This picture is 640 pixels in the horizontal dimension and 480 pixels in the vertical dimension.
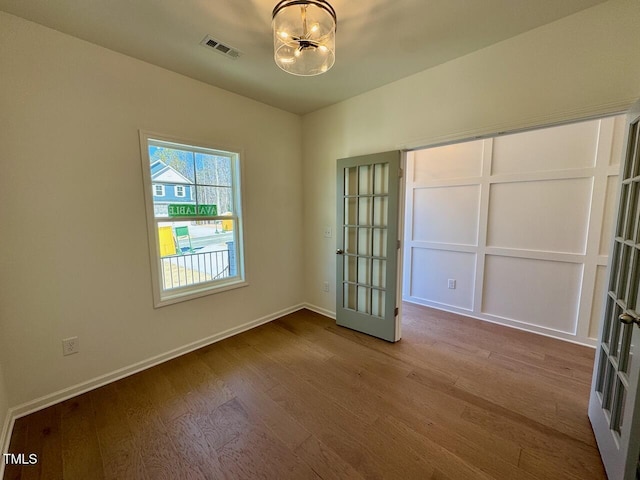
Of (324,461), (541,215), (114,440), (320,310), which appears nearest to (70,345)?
(114,440)

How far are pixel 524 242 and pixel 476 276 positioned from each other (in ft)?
2.17

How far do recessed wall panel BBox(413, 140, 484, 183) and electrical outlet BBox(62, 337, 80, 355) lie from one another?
13.5 feet

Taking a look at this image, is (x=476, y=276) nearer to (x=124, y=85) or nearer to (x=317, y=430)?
(x=317, y=430)

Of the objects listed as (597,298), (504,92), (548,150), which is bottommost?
(597,298)

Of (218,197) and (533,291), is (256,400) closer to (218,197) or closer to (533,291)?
(218,197)

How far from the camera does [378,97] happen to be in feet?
8.63

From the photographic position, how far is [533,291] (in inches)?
113

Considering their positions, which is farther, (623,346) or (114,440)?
(114,440)

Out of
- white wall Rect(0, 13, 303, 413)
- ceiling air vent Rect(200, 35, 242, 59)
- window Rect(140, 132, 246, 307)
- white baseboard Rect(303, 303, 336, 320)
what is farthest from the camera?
white baseboard Rect(303, 303, 336, 320)

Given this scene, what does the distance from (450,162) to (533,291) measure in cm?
186

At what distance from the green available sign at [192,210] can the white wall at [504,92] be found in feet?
4.55

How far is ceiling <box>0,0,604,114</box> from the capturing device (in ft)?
5.05

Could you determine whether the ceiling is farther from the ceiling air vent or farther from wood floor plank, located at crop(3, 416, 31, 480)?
wood floor plank, located at crop(3, 416, 31, 480)

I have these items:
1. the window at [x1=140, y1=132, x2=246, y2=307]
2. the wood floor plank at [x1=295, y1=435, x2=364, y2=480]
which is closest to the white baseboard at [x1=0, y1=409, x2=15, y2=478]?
the window at [x1=140, y1=132, x2=246, y2=307]
